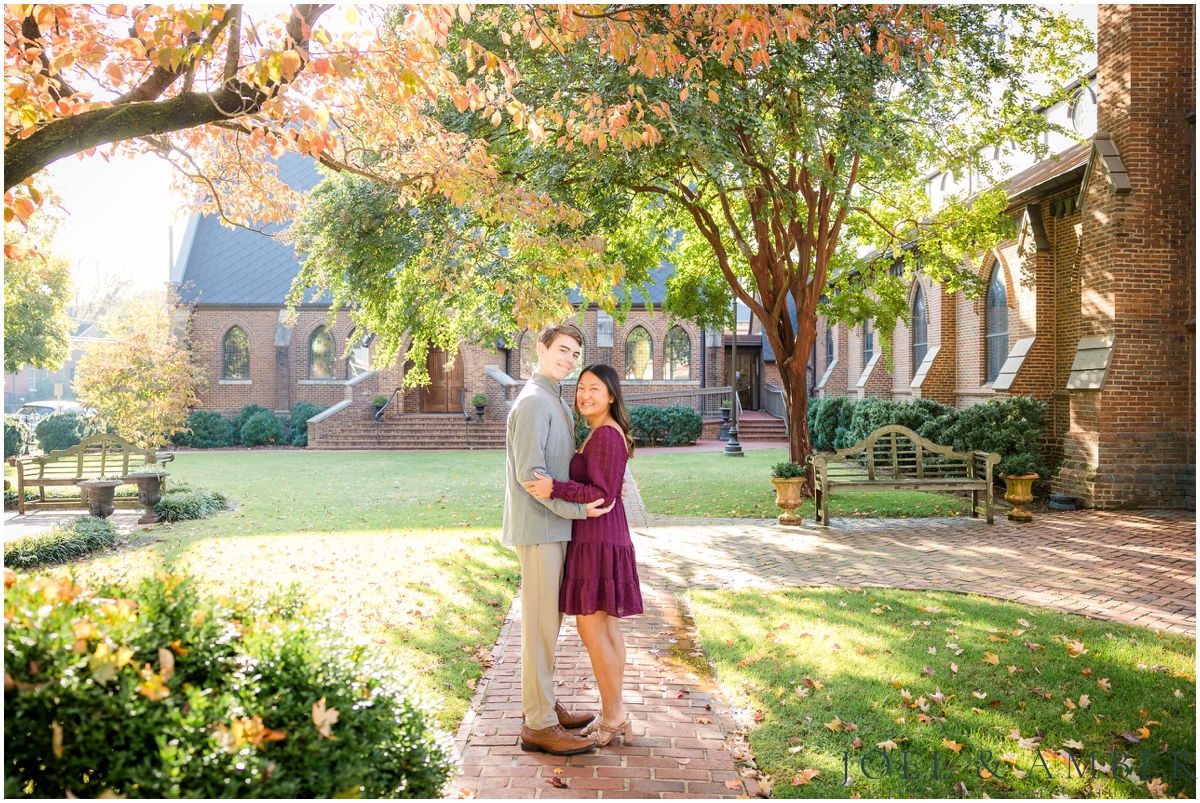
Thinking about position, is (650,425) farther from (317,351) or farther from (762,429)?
(317,351)

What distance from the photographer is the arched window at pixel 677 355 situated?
98.7 ft

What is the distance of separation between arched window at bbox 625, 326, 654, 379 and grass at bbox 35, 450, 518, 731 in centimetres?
1445

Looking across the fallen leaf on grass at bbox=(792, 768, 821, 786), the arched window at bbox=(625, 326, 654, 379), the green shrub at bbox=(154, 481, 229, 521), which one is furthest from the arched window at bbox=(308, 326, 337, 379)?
the fallen leaf on grass at bbox=(792, 768, 821, 786)

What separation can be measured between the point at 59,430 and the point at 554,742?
90.2 ft

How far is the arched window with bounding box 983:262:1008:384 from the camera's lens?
16.1 metres

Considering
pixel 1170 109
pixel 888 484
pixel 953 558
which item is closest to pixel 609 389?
pixel 953 558

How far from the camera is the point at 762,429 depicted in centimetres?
2709

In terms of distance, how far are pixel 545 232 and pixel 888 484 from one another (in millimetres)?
5962

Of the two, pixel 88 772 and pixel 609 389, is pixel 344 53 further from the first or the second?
pixel 88 772

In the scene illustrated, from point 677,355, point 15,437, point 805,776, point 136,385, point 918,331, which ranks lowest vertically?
point 805,776

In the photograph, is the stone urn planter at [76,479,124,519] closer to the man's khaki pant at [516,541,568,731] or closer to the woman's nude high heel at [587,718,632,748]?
the man's khaki pant at [516,541,568,731]

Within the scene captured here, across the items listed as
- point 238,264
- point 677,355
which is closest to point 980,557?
point 677,355

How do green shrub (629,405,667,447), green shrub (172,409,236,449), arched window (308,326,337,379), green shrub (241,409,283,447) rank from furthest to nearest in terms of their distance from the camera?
Result: arched window (308,326,337,379), green shrub (241,409,283,447), green shrub (172,409,236,449), green shrub (629,405,667,447)

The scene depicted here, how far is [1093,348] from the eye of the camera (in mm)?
11688
